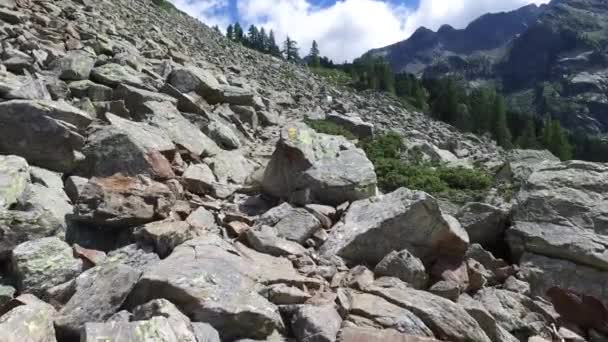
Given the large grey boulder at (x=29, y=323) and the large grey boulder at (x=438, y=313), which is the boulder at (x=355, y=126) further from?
the large grey boulder at (x=29, y=323)

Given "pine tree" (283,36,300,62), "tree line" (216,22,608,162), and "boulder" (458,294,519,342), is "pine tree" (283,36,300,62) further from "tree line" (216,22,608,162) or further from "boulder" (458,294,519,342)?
"boulder" (458,294,519,342)

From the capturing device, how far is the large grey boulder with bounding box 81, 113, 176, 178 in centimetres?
1153

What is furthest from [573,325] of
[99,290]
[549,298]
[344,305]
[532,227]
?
[99,290]

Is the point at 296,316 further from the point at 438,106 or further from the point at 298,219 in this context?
the point at 438,106

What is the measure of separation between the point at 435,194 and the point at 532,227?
4.79 m

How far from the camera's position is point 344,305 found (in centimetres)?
781

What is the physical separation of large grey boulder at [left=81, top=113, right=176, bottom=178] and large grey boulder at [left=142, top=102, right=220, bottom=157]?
284cm

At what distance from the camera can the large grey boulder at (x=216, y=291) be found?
7.03 meters

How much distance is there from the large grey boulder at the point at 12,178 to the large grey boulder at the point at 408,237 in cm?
617

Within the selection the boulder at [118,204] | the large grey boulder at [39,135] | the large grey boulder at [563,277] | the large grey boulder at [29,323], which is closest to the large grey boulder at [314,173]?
the boulder at [118,204]

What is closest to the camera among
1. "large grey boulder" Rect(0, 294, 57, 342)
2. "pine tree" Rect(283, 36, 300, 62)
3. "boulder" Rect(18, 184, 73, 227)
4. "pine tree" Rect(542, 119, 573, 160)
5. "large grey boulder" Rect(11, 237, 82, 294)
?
"large grey boulder" Rect(0, 294, 57, 342)

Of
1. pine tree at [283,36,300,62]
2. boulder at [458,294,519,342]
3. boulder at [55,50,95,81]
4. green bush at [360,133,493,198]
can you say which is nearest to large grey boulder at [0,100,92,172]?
boulder at [55,50,95,81]

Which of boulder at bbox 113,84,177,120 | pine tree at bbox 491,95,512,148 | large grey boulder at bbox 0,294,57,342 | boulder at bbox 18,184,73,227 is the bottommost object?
pine tree at bbox 491,95,512,148

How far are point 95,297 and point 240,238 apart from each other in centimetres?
362
